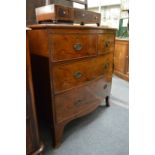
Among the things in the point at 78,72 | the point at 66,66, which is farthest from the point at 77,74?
the point at 66,66

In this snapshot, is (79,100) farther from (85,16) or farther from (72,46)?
(85,16)

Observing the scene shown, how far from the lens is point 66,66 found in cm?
109

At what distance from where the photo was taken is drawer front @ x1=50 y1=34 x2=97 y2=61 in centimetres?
98

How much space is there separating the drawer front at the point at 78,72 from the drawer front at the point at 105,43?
0.23 ft

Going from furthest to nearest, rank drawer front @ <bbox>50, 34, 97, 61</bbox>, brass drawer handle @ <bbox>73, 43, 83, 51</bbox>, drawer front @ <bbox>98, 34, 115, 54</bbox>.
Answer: drawer front @ <bbox>98, 34, 115, 54</bbox> < brass drawer handle @ <bbox>73, 43, 83, 51</bbox> < drawer front @ <bbox>50, 34, 97, 61</bbox>

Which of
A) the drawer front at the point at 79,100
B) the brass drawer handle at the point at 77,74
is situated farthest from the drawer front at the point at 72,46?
the drawer front at the point at 79,100

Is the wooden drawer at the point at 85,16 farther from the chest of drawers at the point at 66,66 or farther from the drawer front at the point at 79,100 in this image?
the drawer front at the point at 79,100

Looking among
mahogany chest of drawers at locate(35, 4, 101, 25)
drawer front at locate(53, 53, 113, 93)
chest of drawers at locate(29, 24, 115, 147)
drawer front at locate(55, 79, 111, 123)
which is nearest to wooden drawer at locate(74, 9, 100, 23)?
mahogany chest of drawers at locate(35, 4, 101, 25)

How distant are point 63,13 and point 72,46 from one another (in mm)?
246

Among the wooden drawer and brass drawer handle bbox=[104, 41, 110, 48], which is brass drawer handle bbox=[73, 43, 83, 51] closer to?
the wooden drawer

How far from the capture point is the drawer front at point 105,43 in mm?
1364

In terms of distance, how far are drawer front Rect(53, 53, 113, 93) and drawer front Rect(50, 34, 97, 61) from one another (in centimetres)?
6
